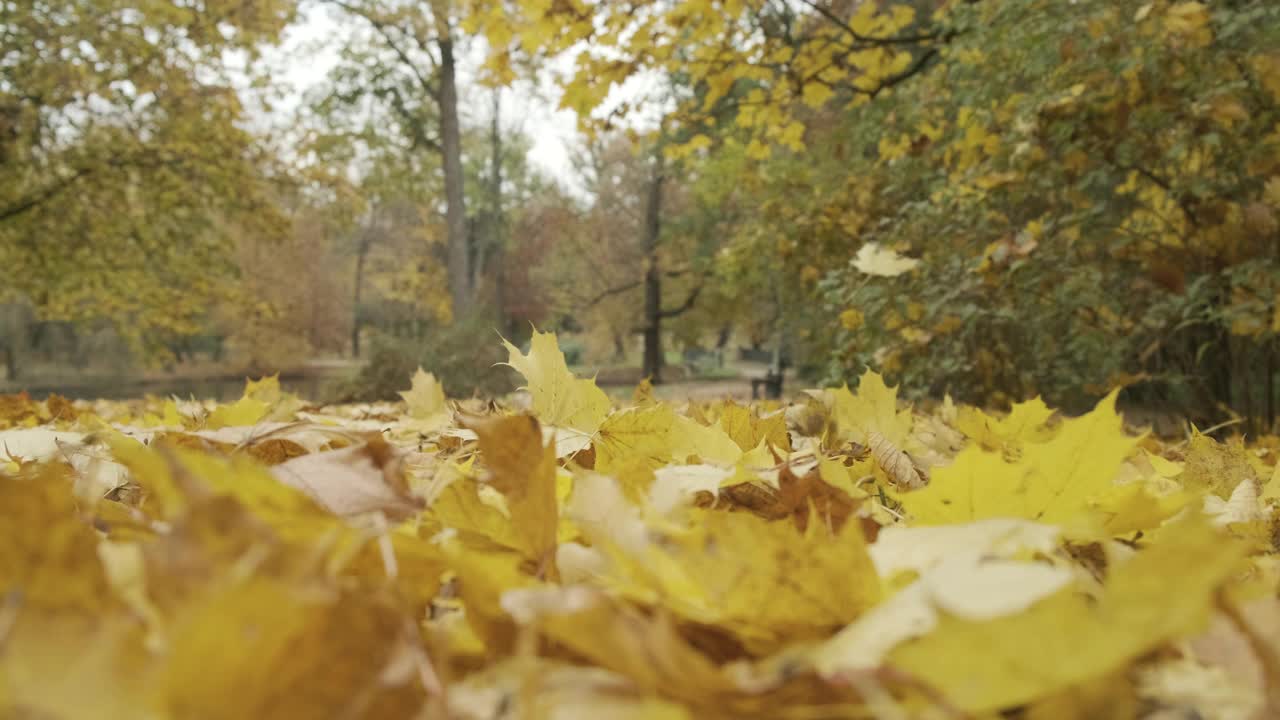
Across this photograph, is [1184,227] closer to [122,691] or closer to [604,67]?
[604,67]

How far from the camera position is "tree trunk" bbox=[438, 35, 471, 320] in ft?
42.8

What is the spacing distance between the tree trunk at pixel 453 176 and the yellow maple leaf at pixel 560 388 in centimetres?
1237

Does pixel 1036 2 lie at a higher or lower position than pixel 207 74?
lower

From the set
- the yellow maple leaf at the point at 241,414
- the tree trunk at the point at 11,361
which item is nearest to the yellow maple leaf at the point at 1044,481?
the yellow maple leaf at the point at 241,414

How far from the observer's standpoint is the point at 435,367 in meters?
9.30

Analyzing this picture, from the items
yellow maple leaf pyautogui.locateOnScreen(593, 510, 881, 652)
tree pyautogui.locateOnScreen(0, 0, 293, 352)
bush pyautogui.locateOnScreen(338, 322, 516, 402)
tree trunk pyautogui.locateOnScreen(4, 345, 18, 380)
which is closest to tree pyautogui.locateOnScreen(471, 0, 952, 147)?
yellow maple leaf pyautogui.locateOnScreen(593, 510, 881, 652)

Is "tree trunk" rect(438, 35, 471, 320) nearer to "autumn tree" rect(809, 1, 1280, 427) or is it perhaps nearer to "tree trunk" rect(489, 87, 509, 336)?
"tree trunk" rect(489, 87, 509, 336)

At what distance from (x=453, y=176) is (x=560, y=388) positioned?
43.4ft

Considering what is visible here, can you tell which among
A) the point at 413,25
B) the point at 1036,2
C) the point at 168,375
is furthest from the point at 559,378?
the point at 168,375

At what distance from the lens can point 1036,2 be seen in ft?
10.6

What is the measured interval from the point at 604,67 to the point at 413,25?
10.5 meters

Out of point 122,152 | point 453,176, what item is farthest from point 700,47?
point 453,176

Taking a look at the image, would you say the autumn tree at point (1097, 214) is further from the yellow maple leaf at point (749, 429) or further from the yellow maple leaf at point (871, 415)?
the yellow maple leaf at point (749, 429)

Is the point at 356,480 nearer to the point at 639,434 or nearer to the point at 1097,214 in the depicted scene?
the point at 639,434
